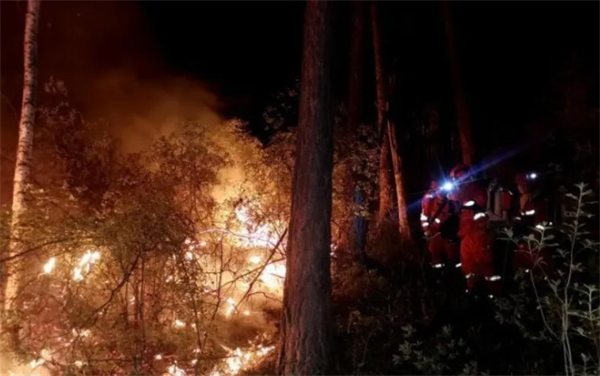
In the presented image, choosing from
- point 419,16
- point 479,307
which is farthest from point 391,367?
point 419,16

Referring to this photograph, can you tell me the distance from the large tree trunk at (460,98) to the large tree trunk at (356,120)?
2.87 metres

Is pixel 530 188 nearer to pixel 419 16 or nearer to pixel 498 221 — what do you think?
pixel 498 221

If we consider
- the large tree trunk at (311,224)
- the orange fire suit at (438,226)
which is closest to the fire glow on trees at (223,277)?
the large tree trunk at (311,224)

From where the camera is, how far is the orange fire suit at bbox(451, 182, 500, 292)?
834 cm

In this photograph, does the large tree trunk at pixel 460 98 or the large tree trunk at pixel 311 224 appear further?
the large tree trunk at pixel 460 98

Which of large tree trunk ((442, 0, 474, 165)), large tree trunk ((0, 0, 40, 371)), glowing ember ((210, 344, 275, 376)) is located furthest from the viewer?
large tree trunk ((442, 0, 474, 165))

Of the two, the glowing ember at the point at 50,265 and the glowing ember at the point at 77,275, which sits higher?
the glowing ember at the point at 50,265

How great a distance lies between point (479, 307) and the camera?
7238mm

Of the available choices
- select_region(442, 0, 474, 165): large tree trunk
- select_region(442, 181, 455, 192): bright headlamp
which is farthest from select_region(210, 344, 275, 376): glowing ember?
select_region(442, 0, 474, 165): large tree trunk

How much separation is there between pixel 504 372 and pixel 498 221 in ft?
11.4

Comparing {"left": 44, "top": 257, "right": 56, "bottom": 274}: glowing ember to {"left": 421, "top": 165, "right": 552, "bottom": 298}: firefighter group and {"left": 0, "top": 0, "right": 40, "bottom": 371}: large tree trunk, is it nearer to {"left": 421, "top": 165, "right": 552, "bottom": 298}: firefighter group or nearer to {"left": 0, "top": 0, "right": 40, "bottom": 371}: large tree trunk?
{"left": 0, "top": 0, "right": 40, "bottom": 371}: large tree trunk

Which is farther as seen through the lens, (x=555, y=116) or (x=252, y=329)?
(x=555, y=116)

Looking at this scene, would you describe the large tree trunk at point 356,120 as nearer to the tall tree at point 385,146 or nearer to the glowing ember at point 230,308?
the tall tree at point 385,146

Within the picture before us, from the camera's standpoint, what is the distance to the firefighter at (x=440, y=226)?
921 cm
